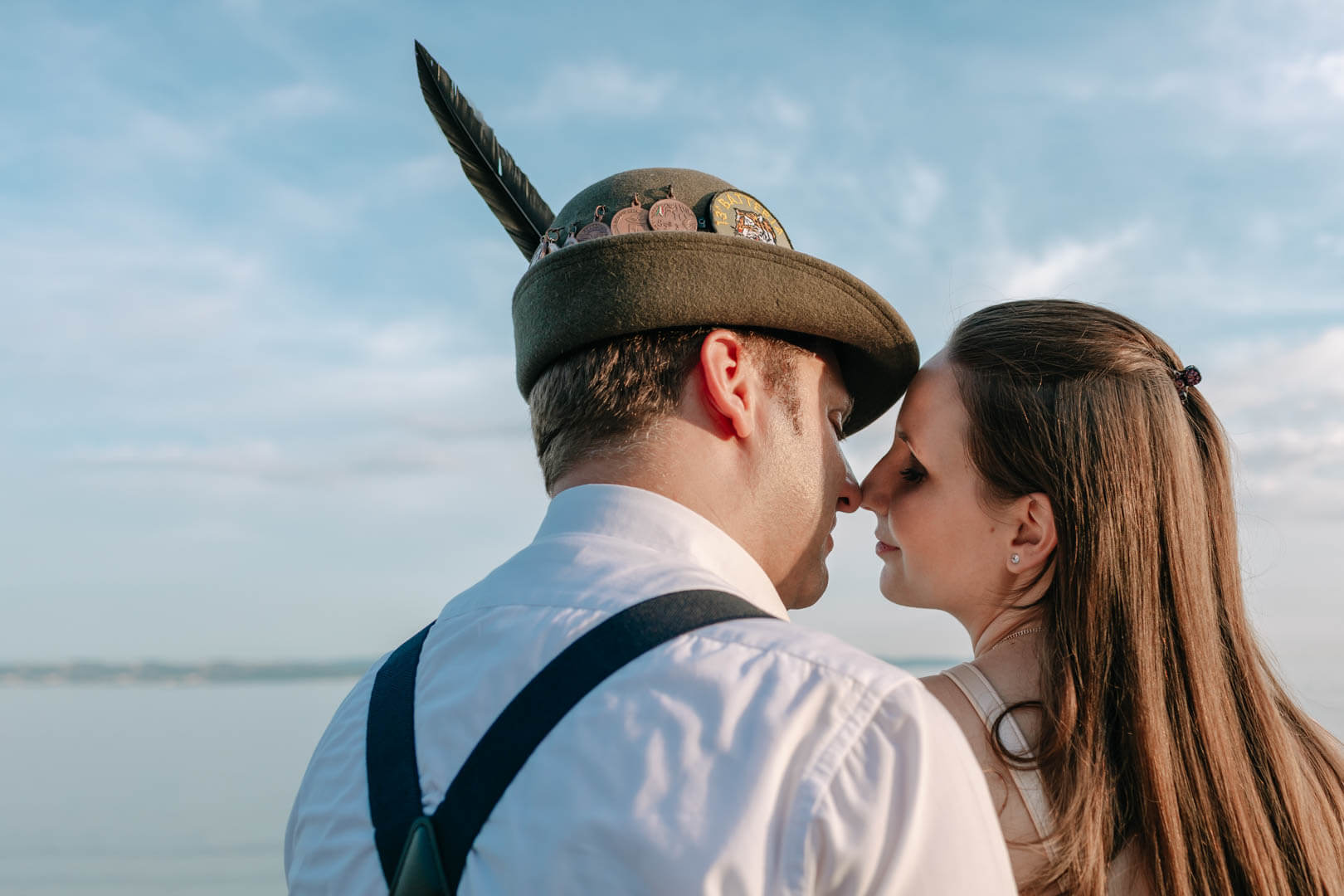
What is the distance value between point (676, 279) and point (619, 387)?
25 centimetres

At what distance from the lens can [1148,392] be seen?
2.53 metres

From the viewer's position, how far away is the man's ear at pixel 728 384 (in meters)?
1.95

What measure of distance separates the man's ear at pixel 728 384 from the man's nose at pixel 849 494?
587mm

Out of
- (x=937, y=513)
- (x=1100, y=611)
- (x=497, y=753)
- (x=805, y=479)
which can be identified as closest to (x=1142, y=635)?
(x=1100, y=611)

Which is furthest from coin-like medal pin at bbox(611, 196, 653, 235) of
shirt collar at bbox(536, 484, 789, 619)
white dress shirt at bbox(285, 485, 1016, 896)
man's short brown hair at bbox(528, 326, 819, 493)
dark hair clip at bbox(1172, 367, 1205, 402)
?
dark hair clip at bbox(1172, 367, 1205, 402)

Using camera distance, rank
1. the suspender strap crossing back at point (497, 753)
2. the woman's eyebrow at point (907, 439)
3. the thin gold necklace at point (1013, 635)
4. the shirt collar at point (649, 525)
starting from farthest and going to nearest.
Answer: the woman's eyebrow at point (907, 439) → the thin gold necklace at point (1013, 635) → the shirt collar at point (649, 525) → the suspender strap crossing back at point (497, 753)

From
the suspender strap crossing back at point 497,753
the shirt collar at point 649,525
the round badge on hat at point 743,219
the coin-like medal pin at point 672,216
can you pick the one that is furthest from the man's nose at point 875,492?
the suspender strap crossing back at point 497,753

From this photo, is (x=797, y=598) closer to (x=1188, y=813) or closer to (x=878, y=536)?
(x=878, y=536)

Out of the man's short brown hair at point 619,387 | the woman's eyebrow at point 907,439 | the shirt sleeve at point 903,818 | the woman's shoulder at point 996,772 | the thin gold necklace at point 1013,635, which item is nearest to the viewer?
the shirt sleeve at point 903,818

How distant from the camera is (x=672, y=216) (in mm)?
2129

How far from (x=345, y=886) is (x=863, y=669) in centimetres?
78

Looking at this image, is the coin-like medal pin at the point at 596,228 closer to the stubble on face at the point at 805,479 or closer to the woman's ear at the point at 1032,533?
the stubble on face at the point at 805,479

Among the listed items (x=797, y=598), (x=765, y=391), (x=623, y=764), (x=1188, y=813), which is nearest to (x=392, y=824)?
(x=623, y=764)

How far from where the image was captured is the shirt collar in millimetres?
1608
